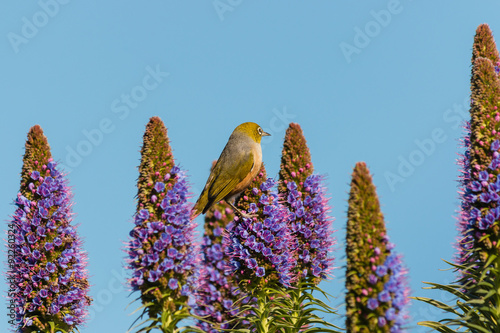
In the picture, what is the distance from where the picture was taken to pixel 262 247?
37.9ft

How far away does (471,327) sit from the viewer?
9.85 metres

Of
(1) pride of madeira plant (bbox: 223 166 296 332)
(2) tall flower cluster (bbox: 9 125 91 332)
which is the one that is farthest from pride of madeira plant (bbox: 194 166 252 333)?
(2) tall flower cluster (bbox: 9 125 91 332)

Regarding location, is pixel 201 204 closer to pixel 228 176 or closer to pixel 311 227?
pixel 228 176

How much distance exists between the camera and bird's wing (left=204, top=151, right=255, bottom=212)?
12867 millimetres

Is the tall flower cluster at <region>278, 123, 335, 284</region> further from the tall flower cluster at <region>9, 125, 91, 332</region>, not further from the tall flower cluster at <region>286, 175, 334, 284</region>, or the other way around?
the tall flower cluster at <region>9, 125, 91, 332</region>

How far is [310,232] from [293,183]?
1.11m

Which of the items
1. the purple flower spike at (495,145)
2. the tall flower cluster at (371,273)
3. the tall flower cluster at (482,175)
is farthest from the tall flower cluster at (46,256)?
the purple flower spike at (495,145)

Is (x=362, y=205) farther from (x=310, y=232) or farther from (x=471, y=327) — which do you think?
(x=310, y=232)

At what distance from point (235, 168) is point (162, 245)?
3.45 metres

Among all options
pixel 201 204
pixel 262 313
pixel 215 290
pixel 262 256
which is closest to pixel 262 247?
pixel 262 256

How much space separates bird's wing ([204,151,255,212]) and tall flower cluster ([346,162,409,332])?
487 centimetres

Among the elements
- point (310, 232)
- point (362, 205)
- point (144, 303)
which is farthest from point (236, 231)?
point (362, 205)

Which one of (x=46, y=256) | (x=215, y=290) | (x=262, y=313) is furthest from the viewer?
(x=215, y=290)

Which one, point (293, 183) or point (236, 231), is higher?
point (293, 183)
